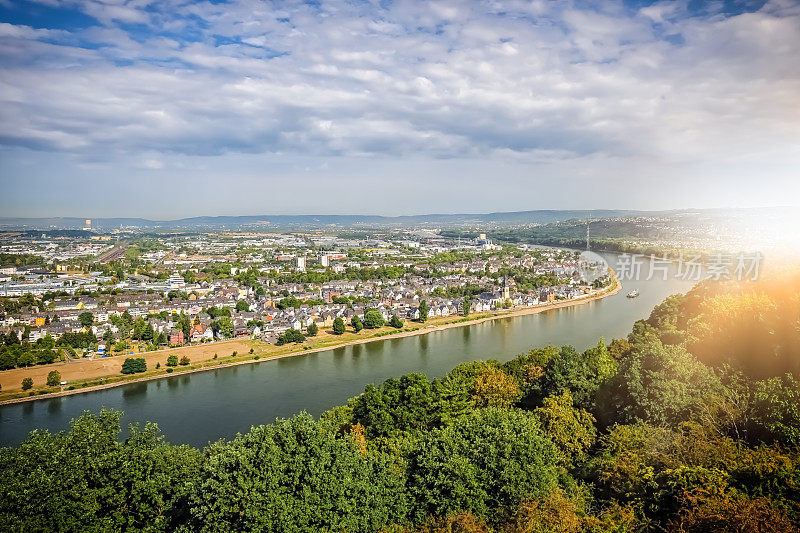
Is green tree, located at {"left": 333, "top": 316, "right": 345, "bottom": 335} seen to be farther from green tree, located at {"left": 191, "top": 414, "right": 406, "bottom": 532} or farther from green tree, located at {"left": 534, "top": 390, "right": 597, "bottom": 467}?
green tree, located at {"left": 191, "top": 414, "right": 406, "bottom": 532}

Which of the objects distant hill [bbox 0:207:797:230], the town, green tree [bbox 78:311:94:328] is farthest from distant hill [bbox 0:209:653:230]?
green tree [bbox 78:311:94:328]

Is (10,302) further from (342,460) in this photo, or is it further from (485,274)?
(485,274)

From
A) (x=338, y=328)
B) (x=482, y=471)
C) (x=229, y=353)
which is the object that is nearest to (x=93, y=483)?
(x=482, y=471)

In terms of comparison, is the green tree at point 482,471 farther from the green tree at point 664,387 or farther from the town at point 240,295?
the town at point 240,295

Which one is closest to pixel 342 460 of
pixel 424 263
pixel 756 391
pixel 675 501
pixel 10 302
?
pixel 675 501

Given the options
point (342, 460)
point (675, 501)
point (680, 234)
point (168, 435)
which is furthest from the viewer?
point (680, 234)

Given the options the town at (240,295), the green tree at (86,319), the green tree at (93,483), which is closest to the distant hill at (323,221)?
the town at (240,295)
